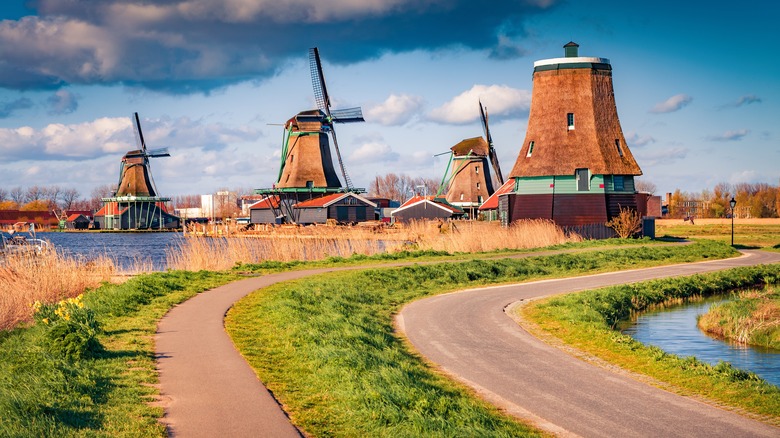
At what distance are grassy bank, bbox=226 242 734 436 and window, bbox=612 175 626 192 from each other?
27356mm

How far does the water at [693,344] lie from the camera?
17.1m

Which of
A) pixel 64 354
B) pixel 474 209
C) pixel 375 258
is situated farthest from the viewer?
pixel 474 209

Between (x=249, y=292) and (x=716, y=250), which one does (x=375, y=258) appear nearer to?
(x=249, y=292)

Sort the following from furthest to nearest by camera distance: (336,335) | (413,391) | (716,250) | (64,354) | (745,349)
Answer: (716,250) → (745,349) → (336,335) → (64,354) → (413,391)

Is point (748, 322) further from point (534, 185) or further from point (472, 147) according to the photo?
point (472, 147)

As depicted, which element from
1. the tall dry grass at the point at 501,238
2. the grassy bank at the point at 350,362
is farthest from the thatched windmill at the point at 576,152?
the grassy bank at the point at 350,362

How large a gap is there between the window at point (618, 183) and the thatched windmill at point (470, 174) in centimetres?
3870

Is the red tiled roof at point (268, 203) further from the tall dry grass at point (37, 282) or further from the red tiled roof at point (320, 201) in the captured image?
the tall dry grass at point (37, 282)

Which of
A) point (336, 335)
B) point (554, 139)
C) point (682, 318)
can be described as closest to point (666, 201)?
point (554, 139)

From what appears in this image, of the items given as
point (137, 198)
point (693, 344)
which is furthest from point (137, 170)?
point (693, 344)

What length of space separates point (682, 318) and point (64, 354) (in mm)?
19126

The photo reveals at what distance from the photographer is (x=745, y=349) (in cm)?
1925

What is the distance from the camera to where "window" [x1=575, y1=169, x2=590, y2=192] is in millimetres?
52156

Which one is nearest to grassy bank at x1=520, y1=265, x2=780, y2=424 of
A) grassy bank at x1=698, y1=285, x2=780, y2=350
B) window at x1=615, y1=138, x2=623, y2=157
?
grassy bank at x1=698, y1=285, x2=780, y2=350
